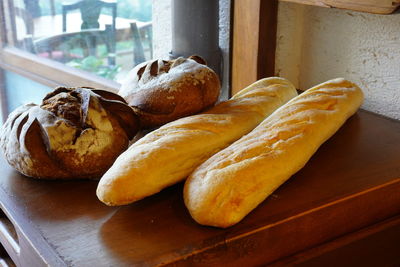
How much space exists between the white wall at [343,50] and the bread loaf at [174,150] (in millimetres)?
357

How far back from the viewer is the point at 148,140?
843 millimetres

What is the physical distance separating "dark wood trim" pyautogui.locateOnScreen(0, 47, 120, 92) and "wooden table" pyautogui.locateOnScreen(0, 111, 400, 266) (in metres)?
1.02

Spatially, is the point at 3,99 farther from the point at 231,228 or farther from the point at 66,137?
the point at 231,228

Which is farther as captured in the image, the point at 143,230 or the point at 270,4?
the point at 270,4

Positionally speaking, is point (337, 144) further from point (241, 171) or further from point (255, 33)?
point (255, 33)

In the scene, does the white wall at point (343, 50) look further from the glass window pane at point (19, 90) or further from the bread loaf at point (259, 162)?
the glass window pane at point (19, 90)

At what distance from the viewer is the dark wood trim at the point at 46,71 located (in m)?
1.93

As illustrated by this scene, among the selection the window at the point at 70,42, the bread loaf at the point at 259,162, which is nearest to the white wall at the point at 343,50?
the bread loaf at the point at 259,162

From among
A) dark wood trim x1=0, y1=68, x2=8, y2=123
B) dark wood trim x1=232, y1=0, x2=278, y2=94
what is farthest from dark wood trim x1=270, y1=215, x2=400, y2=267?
dark wood trim x1=0, y1=68, x2=8, y2=123

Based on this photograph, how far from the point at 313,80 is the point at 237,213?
0.75 meters

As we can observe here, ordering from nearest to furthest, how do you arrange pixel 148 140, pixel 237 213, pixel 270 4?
pixel 237 213 < pixel 148 140 < pixel 270 4

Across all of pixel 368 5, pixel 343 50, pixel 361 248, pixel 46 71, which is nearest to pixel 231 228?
pixel 361 248

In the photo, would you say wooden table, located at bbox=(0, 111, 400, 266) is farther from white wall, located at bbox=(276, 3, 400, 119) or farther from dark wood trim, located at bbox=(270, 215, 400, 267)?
white wall, located at bbox=(276, 3, 400, 119)

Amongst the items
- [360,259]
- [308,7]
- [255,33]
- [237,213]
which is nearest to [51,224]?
[237,213]
